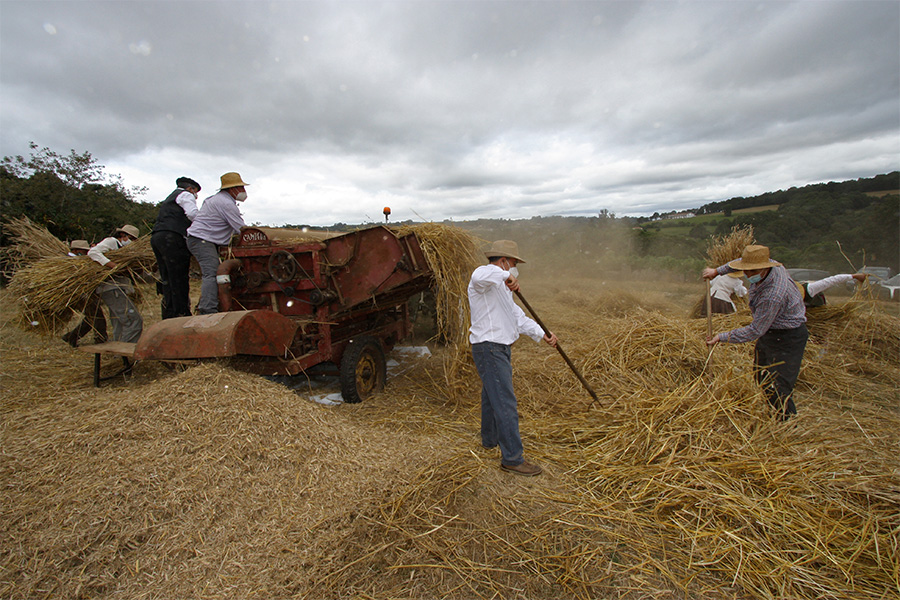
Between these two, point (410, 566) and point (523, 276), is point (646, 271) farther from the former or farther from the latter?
point (410, 566)

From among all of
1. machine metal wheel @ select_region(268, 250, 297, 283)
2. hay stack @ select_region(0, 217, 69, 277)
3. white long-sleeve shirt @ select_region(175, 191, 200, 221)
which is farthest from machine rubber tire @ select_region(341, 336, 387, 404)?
hay stack @ select_region(0, 217, 69, 277)

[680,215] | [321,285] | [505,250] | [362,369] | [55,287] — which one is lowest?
[362,369]

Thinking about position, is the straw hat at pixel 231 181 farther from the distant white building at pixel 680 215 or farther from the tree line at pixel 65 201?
the distant white building at pixel 680 215

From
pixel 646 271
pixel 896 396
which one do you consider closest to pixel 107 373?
pixel 896 396

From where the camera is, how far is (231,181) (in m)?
4.34

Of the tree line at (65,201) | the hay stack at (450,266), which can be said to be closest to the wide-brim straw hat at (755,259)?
the hay stack at (450,266)

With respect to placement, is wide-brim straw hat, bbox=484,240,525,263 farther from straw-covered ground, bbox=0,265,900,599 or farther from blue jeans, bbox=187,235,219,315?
blue jeans, bbox=187,235,219,315

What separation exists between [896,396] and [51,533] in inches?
304

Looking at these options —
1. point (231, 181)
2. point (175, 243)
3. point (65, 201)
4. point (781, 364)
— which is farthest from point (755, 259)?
point (65, 201)

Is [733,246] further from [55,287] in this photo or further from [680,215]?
[680,215]

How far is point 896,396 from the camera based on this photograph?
471 centimetres

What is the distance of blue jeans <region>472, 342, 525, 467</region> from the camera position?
2877 millimetres

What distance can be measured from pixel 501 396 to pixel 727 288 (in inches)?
208

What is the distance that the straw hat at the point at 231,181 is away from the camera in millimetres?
4316
